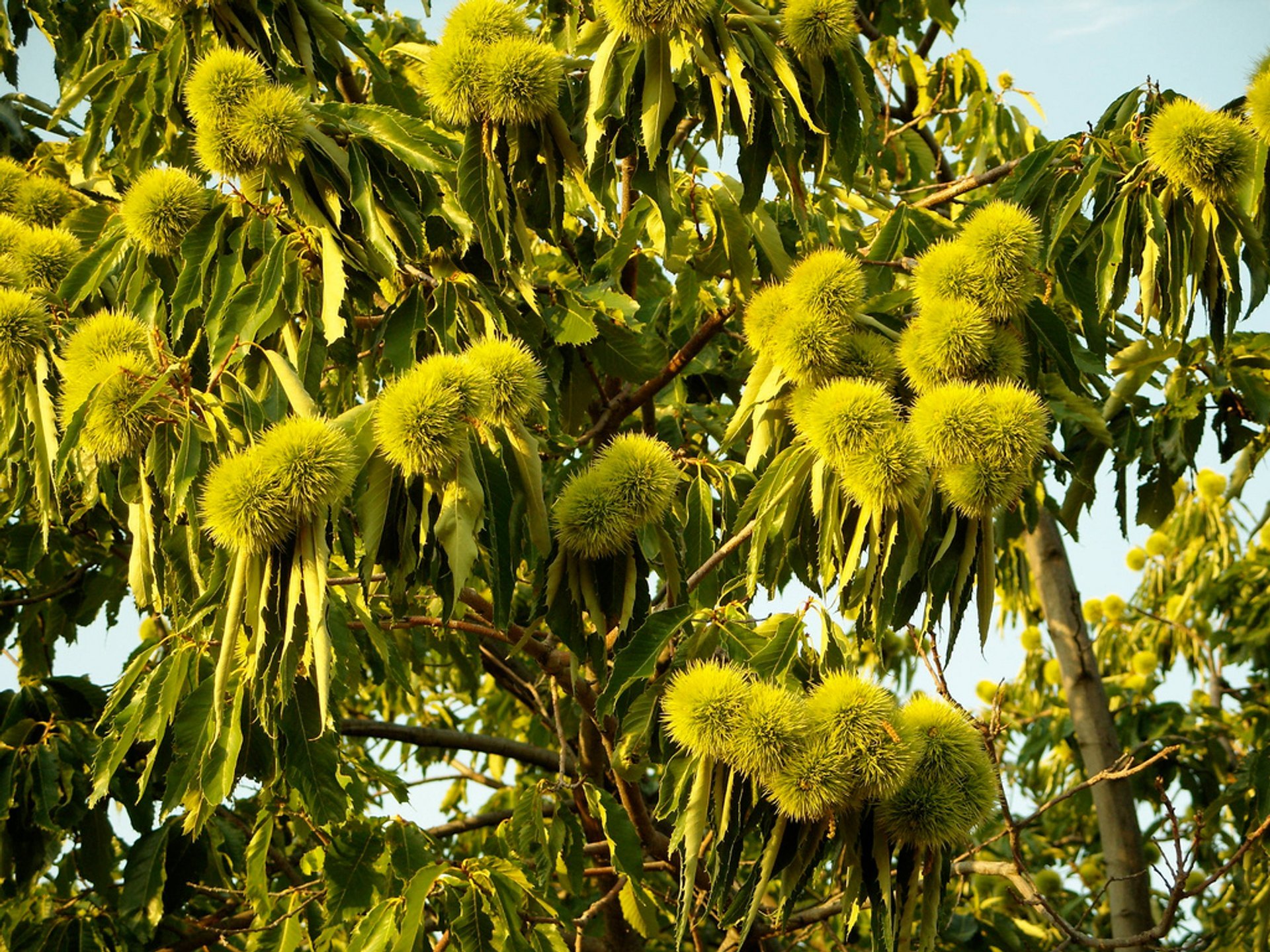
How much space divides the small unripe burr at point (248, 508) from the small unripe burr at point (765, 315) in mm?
898

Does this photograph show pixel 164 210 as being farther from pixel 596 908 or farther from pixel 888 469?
pixel 596 908

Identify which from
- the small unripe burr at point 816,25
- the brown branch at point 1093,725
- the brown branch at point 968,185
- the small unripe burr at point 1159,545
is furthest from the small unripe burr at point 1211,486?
the small unripe burr at point 816,25

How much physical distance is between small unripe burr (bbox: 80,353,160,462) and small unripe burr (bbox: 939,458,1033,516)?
1.21 meters

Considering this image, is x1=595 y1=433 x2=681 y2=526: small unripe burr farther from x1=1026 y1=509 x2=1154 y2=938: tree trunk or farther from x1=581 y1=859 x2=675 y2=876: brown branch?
x1=1026 y1=509 x2=1154 y2=938: tree trunk

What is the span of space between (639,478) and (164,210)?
1.02m

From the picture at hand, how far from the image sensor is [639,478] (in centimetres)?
225

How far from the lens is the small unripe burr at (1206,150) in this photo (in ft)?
7.87

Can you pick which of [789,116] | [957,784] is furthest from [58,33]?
[957,784]

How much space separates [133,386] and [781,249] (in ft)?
4.43

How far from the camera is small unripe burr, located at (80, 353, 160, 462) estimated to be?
6.91 feet

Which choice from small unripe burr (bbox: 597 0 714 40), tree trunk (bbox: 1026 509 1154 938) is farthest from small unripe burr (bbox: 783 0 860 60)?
tree trunk (bbox: 1026 509 1154 938)

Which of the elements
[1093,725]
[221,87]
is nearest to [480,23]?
[221,87]

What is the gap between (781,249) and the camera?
9.45 ft

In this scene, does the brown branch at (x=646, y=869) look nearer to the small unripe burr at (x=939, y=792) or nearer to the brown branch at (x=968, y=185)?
the small unripe burr at (x=939, y=792)
